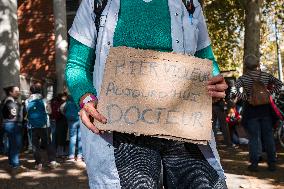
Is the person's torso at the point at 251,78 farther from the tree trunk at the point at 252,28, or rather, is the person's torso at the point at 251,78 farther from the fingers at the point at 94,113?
the tree trunk at the point at 252,28

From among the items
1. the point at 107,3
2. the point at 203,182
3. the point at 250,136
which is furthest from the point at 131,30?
the point at 250,136

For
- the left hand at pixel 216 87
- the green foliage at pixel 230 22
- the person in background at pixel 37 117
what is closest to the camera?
the left hand at pixel 216 87

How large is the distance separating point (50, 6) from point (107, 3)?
65.1ft

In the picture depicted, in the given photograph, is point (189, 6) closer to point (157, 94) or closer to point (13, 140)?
point (157, 94)

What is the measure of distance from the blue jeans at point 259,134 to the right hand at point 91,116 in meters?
7.12

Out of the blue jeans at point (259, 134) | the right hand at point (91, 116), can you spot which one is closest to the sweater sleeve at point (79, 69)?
the right hand at point (91, 116)

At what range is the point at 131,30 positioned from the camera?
2221 mm

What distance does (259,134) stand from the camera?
890cm

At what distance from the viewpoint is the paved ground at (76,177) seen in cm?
773

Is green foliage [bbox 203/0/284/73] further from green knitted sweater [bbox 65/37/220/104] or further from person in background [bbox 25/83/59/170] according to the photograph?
green knitted sweater [bbox 65/37/220/104]

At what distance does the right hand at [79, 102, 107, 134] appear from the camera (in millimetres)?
2047

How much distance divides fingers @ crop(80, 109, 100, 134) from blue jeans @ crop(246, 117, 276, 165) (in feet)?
23.4

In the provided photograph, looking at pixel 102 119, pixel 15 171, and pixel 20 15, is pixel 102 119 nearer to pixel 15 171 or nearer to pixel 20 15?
pixel 15 171

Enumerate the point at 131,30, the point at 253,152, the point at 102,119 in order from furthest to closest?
1. the point at 253,152
2. the point at 131,30
3. the point at 102,119
